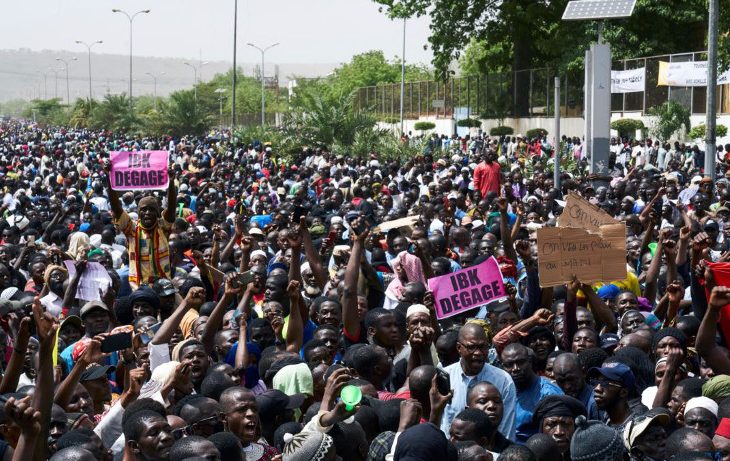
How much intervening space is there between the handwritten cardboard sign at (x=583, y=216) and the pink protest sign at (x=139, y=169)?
5388 mm

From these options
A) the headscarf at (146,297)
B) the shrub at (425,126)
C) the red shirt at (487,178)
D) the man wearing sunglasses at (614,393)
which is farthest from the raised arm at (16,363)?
the shrub at (425,126)

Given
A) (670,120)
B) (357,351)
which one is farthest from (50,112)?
(357,351)

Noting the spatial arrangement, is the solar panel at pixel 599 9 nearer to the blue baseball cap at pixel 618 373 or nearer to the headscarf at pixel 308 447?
the blue baseball cap at pixel 618 373

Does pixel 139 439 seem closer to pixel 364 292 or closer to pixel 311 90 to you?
pixel 364 292

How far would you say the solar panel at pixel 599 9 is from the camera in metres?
19.1

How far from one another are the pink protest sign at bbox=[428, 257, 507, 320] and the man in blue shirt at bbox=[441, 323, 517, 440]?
136 centimetres

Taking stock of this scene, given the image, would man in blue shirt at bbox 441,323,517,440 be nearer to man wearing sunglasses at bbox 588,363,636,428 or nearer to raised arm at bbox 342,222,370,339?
man wearing sunglasses at bbox 588,363,636,428

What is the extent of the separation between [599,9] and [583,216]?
12569mm

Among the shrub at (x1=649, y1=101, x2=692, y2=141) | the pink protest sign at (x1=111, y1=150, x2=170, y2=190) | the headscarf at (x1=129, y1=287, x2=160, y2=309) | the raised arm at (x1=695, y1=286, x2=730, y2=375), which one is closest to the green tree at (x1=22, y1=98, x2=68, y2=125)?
the shrub at (x1=649, y1=101, x2=692, y2=141)

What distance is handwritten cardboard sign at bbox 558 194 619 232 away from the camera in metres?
8.05

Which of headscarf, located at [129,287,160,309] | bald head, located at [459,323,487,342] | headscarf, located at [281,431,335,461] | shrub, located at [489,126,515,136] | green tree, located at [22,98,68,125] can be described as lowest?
headscarf, located at [281,431,335,461]

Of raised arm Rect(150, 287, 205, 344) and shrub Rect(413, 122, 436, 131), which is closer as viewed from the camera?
raised arm Rect(150, 287, 205, 344)

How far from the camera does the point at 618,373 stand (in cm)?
612

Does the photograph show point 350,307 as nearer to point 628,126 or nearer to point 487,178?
point 487,178
